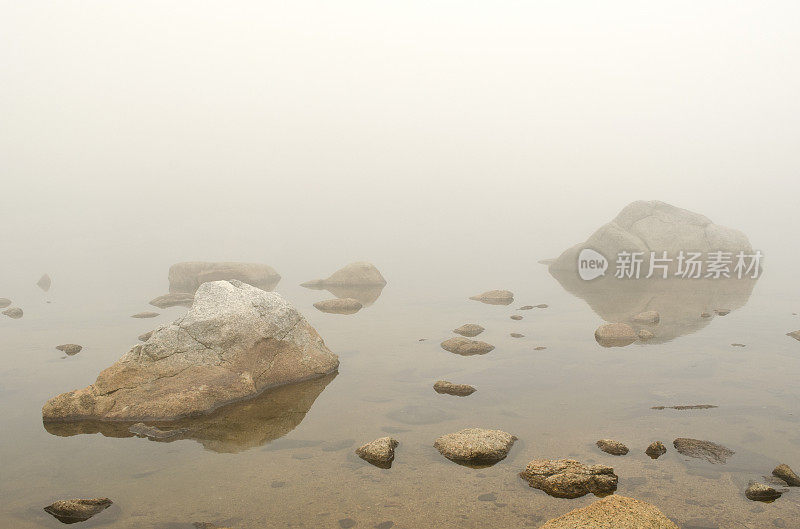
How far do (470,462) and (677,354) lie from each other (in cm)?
586

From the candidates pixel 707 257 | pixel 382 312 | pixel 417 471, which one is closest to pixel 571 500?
pixel 417 471

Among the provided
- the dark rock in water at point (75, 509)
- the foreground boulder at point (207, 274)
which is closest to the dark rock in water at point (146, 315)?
the foreground boulder at point (207, 274)

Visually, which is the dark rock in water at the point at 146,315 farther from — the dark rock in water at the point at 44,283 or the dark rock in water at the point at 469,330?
the dark rock in water at the point at 44,283

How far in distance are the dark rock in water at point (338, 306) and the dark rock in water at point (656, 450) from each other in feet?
31.8

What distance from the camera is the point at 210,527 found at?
4.62 meters

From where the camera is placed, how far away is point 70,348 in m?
10.8

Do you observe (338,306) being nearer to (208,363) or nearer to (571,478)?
(208,363)

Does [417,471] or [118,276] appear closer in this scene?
[417,471]

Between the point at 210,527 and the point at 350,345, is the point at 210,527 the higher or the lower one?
the higher one

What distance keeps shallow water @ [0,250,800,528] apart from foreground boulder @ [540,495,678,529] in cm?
59

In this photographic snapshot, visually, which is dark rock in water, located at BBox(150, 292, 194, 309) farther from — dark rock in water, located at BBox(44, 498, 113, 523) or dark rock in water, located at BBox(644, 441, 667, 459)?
dark rock in water, located at BBox(644, 441, 667, 459)

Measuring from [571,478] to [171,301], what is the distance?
1476 centimetres

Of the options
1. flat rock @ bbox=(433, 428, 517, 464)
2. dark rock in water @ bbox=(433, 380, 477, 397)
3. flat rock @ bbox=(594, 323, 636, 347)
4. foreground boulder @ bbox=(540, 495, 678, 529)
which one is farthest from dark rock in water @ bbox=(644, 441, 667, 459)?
flat rock @ bbox=(594, 323, 636, 347)

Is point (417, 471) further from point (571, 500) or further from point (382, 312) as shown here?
point (382, 312)
